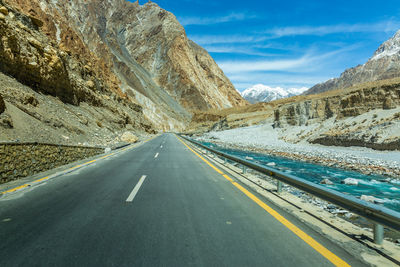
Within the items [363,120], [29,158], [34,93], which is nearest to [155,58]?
[34,93]

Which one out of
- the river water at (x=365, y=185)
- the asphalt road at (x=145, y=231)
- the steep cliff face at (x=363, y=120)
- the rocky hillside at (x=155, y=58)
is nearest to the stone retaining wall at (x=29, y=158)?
the asphalt road at (x=145, y=231)

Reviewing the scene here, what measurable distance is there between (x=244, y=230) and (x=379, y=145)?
17805 millimetres

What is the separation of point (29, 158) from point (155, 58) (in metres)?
129

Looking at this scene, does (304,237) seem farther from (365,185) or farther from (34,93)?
(34,93)

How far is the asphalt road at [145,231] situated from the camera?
2.68 m

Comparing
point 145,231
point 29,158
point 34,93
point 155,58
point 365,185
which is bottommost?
point 365,185

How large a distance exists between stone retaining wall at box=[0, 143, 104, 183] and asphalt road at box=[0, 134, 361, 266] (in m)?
1.14

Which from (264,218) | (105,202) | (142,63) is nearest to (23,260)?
A: (105,202)

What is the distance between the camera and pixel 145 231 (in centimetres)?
338

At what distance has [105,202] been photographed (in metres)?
4.71

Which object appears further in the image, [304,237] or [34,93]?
[34,93]

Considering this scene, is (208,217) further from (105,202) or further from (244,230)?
(105,202)

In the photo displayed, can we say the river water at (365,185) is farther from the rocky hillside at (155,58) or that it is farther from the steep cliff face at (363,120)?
the rocky hillside at (155,58)

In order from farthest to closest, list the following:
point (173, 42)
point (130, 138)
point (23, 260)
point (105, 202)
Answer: point (173, 42) → point (130, 138) → point (105, 202) → point (23, 260)
